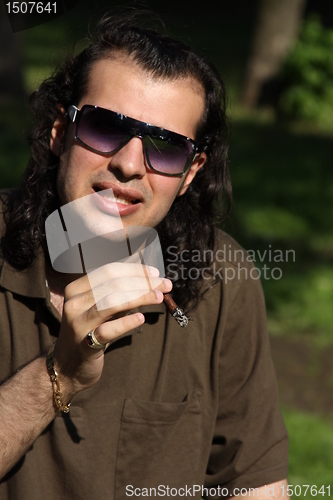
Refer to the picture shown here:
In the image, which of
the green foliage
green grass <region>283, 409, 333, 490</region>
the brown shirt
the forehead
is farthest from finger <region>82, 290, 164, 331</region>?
the green foliage

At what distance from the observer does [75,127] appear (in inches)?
86.7

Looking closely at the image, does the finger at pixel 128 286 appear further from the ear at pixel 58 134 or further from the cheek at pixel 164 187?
the ear at pixel 58 134

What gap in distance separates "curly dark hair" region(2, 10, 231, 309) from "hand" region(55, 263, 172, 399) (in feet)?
1.84

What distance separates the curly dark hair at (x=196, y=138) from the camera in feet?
7.36

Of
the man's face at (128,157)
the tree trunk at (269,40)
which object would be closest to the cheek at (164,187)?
the man's face at (128,157)

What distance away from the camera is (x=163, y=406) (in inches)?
88.6

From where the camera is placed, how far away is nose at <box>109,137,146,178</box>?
6.94 feet

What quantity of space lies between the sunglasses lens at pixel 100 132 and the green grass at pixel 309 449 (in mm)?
2370

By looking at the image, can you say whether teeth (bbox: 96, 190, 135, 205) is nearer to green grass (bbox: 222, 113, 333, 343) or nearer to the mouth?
the mouth

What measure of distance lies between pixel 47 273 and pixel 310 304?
3.73 metres

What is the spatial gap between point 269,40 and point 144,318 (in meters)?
9.03

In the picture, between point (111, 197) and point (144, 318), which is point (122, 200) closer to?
point (111, 197)

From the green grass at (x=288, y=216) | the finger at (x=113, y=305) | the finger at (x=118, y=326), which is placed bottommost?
the green grass at (x=288, y=216)

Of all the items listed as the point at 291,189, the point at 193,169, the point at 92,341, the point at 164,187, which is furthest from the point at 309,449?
the point at 291,189
